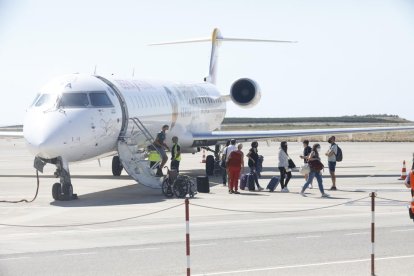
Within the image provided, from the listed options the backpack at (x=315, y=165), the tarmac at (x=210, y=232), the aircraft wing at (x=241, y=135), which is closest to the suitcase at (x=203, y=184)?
the tarmac at (x=210, y=232)

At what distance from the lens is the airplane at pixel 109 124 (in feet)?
74.4

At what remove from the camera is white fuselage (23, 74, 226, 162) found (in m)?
22.5

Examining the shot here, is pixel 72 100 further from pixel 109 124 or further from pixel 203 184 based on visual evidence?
pixel 203 184

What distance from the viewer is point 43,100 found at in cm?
2384

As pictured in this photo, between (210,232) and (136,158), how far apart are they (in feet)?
30.0

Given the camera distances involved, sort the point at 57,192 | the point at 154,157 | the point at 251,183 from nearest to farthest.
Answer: the point at 57,192 → the point at 251,183 → the point at 154,157

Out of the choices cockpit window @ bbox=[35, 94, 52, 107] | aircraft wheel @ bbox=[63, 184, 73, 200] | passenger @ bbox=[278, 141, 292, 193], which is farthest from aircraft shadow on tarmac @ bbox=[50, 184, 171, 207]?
passenger @ bbox=[278, 141, 292, 193]

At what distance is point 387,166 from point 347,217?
59.4ft

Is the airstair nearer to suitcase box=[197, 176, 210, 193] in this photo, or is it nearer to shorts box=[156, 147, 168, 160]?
shorts box=[156, 147, 168, 160]

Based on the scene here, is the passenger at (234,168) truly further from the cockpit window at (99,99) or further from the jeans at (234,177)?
the cockpit window at (99,99)

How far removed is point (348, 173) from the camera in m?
31.9

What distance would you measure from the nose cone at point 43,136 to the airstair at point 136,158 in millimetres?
2916

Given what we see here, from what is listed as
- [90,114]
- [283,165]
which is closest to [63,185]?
[90,114]

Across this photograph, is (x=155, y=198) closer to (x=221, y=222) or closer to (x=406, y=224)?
(x=221, y=222)
